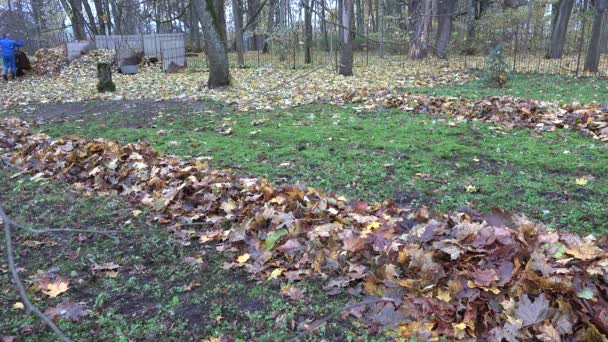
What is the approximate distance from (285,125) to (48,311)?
19.1 feet

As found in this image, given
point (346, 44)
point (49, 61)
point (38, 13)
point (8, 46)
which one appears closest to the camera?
point (346, 44)

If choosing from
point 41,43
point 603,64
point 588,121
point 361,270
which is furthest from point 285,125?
point 41,43

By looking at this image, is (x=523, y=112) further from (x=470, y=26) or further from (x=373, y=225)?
(x=470, y=26)

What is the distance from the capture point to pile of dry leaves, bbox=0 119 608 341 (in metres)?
2.71

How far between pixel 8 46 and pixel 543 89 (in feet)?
61.4

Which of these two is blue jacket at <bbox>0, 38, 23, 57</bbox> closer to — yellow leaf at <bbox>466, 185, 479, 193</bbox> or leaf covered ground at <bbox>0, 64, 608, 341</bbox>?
leaf covered ground at <bbox>0, 64, 608, 341</bbox>

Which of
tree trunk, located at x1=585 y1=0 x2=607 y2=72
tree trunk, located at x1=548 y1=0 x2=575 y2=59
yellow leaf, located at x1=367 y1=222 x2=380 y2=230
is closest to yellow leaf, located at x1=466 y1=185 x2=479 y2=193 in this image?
yellow leaf, located at x1=367 y1=222 x2=380 y2=230

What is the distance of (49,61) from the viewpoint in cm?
2203

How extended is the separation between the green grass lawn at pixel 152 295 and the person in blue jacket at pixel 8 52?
687 inches

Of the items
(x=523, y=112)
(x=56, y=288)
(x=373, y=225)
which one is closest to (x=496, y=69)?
(x=523, y=112)

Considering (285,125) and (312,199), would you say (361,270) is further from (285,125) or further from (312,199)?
(285,125)

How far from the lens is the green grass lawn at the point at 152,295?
9.33 feet

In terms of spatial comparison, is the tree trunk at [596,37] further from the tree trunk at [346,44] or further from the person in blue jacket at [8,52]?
the person in blue jacket at [8,52]

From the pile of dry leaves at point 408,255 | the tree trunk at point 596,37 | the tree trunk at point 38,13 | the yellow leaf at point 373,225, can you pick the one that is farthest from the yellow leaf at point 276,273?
the tree trunk at point 38,13
